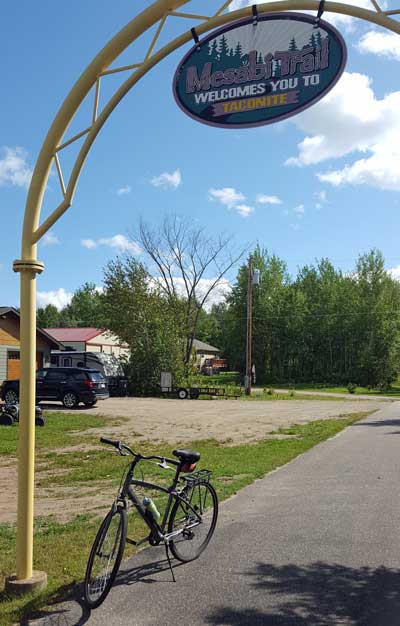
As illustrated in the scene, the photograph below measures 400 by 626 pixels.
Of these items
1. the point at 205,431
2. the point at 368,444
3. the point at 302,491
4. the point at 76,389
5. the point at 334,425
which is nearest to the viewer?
the point at 302,491

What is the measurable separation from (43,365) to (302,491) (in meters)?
28.1

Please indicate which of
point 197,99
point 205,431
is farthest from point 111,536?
point 205,431

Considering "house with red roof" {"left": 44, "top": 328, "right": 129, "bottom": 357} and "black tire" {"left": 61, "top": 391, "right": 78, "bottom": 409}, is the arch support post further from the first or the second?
"house with red roof" {"left": 44, "top": 328, "right": 129, "bottom": 357}

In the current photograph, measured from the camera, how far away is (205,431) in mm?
17844

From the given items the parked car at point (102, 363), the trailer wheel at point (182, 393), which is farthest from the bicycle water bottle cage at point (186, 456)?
the parked car at point (102, 363)

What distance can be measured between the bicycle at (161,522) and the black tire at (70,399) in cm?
2167

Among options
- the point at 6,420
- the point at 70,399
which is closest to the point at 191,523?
the point at 6,420

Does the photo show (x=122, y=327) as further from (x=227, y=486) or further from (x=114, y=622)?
(x=114, y=622)

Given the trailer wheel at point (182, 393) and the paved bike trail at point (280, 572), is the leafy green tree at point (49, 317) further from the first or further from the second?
the paved bike trail at point (280, 572)

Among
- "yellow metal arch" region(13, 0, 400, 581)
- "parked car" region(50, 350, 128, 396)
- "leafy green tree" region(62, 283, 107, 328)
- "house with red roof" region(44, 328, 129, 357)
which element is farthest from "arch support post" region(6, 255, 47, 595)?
"leafy green tree" region(62, 283, 107, 328)

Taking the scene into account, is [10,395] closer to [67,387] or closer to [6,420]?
[67,387]

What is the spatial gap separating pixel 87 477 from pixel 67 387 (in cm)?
1727

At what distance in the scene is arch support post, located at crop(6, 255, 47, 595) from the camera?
4492mm

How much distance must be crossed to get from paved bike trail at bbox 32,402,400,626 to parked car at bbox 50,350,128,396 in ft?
104
